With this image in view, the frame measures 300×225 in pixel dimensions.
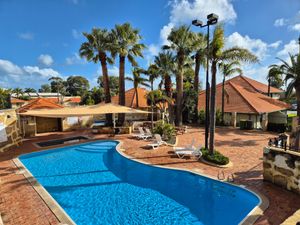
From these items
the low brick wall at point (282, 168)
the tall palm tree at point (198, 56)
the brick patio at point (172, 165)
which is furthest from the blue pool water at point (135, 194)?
the tall palm tree at point (198, 56)

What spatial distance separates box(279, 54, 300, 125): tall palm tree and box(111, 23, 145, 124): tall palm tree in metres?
15.1

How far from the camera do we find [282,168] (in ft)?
26.3

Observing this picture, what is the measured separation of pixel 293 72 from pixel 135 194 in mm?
18138

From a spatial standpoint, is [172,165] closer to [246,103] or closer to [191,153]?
[191,153]

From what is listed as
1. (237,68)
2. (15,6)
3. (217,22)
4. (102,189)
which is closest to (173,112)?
(237,68)

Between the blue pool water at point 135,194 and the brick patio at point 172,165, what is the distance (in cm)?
73

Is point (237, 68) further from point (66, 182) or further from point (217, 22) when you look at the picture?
point (66, 182)

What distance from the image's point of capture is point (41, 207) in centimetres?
695

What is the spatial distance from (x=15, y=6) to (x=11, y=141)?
34.2 feet

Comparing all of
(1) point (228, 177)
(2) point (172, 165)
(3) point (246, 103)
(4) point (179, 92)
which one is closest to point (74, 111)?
(2) point (172, 165)

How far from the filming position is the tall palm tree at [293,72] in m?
17.2

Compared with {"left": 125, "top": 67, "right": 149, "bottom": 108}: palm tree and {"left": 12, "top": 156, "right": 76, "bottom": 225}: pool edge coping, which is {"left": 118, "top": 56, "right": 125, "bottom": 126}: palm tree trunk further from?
{"left": 12, "top": 156, "right": 76, "bottom": 225}: pool edge coping

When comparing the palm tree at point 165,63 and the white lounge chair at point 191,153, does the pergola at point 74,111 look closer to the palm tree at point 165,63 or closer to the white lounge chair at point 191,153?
the palm tree at point 165,63

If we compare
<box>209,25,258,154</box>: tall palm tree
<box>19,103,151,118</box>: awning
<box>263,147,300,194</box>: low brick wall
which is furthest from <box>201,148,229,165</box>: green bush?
<box>19,103,151,118</box>: awning
